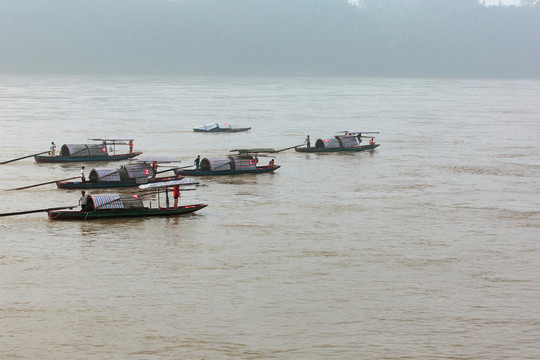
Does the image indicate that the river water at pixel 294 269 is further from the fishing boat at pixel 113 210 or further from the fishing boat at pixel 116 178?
the fishing boat at pixel 116 178

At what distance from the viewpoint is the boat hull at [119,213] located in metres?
32.9

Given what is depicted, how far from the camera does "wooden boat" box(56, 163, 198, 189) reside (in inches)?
1582

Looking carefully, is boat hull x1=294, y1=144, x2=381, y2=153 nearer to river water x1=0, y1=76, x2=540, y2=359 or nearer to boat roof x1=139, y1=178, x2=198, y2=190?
river water x1=0, y1=76, x2=540, y2=359

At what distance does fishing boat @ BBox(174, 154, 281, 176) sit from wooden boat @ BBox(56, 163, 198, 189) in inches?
146

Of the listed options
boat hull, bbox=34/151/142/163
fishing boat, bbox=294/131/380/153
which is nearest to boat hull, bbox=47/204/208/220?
boat hull, bbox=34/151/142/163

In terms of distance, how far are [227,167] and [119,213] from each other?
1321 cm

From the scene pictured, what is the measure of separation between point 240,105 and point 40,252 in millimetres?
88936

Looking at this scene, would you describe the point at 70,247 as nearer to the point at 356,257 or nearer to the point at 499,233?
the point at 356,257

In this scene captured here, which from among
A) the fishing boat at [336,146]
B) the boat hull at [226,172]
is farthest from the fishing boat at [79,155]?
the fishing boat at [336,146]

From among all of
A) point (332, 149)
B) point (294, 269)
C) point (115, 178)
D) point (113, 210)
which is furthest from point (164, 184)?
point (332, 149)

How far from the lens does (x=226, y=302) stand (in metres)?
23.6

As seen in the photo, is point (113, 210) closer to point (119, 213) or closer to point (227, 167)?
point (119, 213)

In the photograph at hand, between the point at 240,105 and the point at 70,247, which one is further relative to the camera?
the point at 240,105

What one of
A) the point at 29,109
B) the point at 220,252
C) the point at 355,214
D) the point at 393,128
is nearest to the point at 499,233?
the point at 355,214
